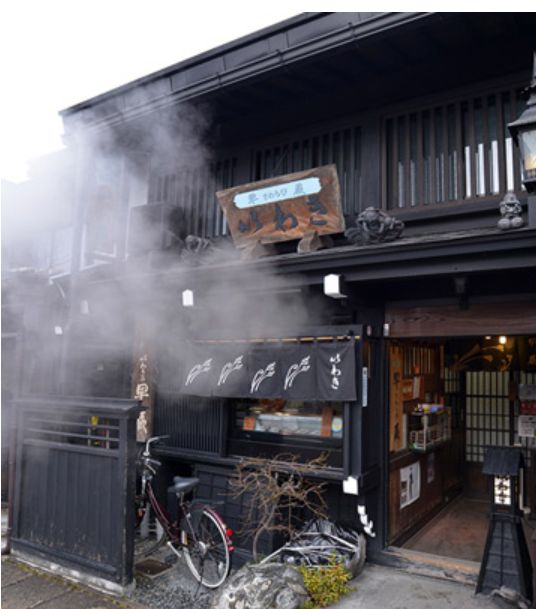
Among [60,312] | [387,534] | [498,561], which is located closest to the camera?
[498,561]

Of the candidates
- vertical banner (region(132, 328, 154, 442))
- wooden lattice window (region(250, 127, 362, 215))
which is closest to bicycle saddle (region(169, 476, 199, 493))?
vertical banner (region(132, 328, 154, 442))

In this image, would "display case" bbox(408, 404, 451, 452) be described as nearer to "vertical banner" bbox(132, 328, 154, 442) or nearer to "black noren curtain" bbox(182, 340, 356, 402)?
"black noren curtain" bbox(182, 340, 356, 402)

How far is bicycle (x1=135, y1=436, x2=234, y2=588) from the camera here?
537 centimetres

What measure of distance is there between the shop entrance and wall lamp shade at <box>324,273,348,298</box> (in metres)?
1.23

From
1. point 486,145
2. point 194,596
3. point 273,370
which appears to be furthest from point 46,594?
point 486,145

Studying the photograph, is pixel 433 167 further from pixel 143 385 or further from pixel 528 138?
pixel 143 385

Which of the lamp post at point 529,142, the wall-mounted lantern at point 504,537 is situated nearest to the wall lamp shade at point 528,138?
the lamp post at point 529,142

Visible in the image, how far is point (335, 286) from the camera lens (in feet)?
17.7

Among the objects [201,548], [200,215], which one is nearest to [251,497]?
[201,548]

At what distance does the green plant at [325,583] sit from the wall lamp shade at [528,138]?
4083mm

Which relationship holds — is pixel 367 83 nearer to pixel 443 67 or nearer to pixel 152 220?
pixel 443 67

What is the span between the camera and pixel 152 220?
7633 mm

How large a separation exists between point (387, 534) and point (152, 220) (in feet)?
17.6

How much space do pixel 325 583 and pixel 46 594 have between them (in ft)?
9.49
